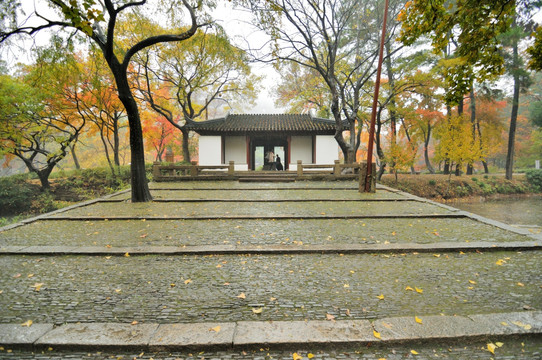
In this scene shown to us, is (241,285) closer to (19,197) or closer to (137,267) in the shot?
(137,267)

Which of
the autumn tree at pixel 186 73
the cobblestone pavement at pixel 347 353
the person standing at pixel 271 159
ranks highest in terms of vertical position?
the autumn tree at pixel 186 73

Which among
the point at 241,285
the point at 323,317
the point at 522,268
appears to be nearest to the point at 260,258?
the point at 241,285

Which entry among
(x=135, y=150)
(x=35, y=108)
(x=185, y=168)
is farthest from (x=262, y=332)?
(x=35, y=108)

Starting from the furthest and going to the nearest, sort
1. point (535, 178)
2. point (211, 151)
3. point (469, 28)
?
point (535, 178) < point (211, 151) < point (469, 28)

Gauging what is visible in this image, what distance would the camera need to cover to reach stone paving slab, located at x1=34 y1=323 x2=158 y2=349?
7.55 ft

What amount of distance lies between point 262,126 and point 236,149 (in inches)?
97.2

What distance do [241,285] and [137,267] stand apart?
167cm

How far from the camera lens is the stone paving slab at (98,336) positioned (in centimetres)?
230

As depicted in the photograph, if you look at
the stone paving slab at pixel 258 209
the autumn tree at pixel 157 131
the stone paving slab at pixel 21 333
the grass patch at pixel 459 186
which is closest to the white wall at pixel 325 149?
the grass patch at pixel 459 186

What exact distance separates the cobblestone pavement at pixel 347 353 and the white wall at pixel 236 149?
16600 millimetres

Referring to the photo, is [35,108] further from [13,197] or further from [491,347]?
[491,347]

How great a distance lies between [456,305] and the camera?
284 cm

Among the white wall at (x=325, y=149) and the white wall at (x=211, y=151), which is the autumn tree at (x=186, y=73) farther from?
the white wall at (x=325, y=149)

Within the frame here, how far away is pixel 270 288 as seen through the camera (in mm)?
3225
